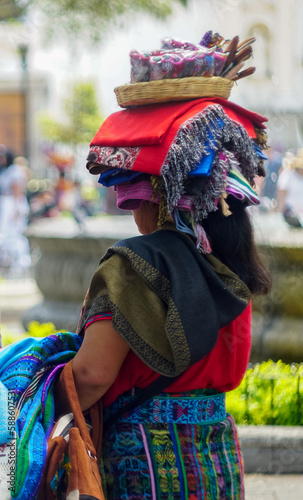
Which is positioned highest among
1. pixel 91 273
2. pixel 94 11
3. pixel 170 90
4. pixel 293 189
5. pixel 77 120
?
pixel 94 11

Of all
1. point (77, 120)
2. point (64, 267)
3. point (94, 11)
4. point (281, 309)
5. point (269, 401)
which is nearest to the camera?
point (269, 401)

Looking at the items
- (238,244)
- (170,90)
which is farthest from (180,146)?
(238,244)

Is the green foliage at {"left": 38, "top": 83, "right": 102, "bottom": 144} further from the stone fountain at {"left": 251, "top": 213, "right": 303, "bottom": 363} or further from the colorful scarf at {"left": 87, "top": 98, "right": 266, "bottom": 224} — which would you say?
the colorful scarf at {"left": 87, "top": 98, "right": 266, "bottom": 224}

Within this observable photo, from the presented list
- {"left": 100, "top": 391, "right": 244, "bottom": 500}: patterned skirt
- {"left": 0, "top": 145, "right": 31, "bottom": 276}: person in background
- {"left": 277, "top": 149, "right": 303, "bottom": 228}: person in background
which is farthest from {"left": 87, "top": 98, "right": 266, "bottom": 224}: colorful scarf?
{"left": 0, "top": 145, "right": 31, "bottom": 276}: person in background

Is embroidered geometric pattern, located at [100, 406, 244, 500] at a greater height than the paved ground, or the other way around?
embroidered geometric pattern, located at [100, 406, 244, 500]

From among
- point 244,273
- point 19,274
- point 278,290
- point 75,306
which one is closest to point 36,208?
point 19,274

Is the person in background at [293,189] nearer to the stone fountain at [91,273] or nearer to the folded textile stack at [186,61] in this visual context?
the stone fountain at [91,273]

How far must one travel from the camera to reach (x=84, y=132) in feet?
93.8

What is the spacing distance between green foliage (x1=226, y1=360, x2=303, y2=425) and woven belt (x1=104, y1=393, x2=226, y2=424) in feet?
6.26

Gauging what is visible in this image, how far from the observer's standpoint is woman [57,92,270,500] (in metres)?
1.76

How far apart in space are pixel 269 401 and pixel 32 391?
2.31 m

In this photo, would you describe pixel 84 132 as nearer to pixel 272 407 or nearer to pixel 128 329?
pixel 272 407

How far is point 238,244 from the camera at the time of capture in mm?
1924

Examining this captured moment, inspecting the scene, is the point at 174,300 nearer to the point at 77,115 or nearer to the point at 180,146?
the point at 180,146
